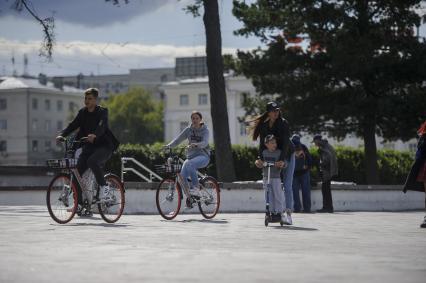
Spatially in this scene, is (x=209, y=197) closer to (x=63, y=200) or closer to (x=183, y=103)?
(x=63, y=200)

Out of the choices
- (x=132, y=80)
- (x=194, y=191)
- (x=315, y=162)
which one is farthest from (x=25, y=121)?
(x=194, y=191)

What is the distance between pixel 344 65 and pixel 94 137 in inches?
999

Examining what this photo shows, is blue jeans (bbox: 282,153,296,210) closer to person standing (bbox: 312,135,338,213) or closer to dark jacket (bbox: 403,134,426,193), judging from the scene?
dark jacket (bbox: 403,134,426,193)

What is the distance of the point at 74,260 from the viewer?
8.84 m

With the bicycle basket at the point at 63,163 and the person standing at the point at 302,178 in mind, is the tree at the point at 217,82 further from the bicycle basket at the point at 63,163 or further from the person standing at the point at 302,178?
the bicycle basket at the point at 63,163

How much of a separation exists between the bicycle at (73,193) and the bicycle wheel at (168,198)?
129cm

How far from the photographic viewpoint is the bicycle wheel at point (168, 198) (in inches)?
643

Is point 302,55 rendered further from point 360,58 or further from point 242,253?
point 242,253

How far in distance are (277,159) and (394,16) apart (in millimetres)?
27462

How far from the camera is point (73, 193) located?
14570 millimetres

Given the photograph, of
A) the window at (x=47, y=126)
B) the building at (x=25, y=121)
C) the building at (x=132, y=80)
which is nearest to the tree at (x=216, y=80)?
the building at (x=25, y=121)

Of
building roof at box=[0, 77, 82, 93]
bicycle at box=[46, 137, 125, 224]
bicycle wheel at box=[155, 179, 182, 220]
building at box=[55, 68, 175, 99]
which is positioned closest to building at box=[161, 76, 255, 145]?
building roof at box=[0, 77, 82, 93]

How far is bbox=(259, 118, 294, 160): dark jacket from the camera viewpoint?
47.6 feet

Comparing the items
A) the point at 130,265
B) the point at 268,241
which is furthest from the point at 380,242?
the point at 130,265
